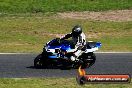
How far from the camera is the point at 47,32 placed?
2548cm

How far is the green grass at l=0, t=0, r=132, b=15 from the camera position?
103 ft

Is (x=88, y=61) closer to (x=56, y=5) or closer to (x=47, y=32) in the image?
(x=47, y=32)

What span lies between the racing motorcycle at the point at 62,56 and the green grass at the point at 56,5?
13086mm

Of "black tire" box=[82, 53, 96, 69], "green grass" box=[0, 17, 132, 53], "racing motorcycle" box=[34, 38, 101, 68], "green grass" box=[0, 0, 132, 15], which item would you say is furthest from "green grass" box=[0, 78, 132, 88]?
"green grass" box=[0, 0, 132, 15]

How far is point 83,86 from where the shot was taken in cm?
1404

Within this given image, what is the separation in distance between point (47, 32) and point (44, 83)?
10.9 metres

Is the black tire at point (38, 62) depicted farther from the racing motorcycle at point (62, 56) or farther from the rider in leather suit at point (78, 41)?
the rider in leather suit at point (78, 41)

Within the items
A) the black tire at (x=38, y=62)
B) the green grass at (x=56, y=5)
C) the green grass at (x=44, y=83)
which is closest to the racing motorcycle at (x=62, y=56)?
the black tire at (x=38, y=62)

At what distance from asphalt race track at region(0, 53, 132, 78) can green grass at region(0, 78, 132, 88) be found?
1.01 meters

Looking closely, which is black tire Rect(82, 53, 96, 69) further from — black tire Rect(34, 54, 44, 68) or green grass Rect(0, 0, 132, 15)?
green grass Rect(0, 0, 132, 15)

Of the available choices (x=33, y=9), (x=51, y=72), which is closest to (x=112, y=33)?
(x=33, y=9)

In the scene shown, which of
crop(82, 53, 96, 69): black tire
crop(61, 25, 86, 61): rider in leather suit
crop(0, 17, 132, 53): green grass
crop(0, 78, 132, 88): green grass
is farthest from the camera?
crop(0, 17, 132, 53): green grass

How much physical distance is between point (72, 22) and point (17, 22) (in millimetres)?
3032

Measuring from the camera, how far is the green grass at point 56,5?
31.2 meters
